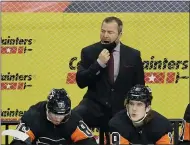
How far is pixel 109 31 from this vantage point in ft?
21.8

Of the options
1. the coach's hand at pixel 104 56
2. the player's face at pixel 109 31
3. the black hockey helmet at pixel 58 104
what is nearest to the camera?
the black hockey helmet at pixel 58 104

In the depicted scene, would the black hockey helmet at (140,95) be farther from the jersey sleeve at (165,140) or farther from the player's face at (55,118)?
the player's face at (55,118)

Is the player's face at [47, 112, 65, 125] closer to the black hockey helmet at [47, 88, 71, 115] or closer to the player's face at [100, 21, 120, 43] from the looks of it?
the black hockey helmet at [47, 88, 71, 115]

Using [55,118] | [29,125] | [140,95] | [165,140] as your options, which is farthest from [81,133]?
[165,140]

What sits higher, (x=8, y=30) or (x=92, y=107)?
(x=8, y=30)

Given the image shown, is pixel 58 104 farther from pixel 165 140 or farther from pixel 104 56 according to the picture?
pixel 165 140

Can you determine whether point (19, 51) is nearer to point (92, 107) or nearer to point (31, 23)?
point (31, 23)

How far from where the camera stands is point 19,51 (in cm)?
834

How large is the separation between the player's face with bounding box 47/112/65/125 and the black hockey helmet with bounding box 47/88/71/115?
0.04m

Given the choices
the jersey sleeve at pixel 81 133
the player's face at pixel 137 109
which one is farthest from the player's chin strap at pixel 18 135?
the player's face at pixel 137 109

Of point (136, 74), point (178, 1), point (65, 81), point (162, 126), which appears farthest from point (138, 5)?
point (162, 126)

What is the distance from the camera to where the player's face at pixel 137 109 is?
614cm

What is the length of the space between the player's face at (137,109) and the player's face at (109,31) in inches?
29.1

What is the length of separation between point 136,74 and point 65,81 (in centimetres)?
166
